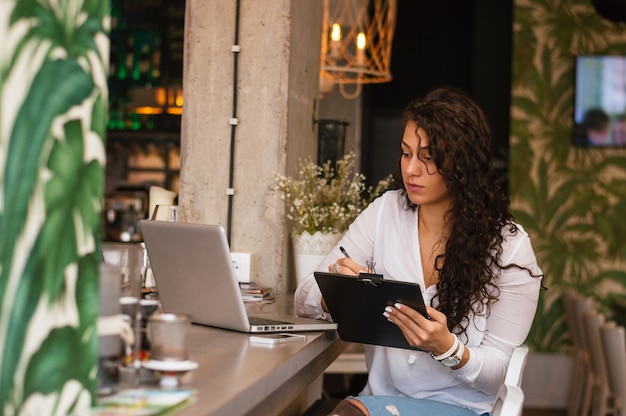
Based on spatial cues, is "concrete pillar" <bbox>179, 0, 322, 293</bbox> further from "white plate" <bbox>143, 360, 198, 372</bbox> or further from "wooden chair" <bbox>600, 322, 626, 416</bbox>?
"wooden chair" <bbox>600, 322, 626, 416</bbox>

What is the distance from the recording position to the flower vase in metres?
3.48

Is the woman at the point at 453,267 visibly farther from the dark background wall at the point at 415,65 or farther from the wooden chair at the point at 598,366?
the dark background wall at the point at 415,65

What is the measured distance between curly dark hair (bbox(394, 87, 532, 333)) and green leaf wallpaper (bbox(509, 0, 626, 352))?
502 cm

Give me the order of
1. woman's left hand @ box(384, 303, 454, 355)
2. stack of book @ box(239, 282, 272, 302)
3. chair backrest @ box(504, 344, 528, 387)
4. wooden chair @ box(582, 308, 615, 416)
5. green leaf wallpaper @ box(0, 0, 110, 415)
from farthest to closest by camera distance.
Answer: wooden chair @ box(582, 308, 615, 416)
stack of book @ box(239, 282, 272, 302)
woman's left hand @ box(384, 303, 454, 355)
chair backrest @ box(504, 344, 528, 387)
green leaf wallpaper @ box(0, 0, 110, 415)

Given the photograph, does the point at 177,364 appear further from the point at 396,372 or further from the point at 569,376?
the point at 569,376

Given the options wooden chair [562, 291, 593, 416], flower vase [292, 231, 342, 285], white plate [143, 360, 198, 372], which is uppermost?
flower vase [292, 231, 342, 285]

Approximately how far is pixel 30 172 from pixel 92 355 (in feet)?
1.01

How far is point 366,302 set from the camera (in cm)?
232

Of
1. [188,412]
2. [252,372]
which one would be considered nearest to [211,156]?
[252,372]

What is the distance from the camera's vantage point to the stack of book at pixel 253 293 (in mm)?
3168

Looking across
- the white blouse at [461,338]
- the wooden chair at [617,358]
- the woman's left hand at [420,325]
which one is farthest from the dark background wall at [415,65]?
the woman's left hand at [420,325]

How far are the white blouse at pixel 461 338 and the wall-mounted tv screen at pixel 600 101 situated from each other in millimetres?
5088

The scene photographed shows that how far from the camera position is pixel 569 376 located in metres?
7.48

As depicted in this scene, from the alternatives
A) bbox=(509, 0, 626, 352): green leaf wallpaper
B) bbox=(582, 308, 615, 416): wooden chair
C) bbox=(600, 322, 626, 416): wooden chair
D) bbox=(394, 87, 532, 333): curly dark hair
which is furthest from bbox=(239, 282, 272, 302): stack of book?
bbox=(509, 0, 626, 352): green leaf wallpaper
